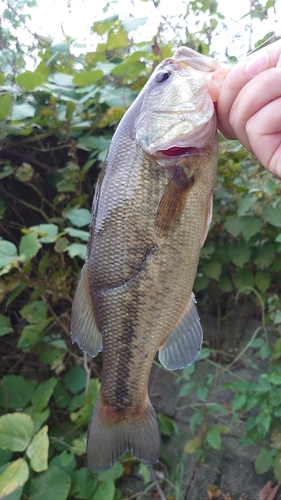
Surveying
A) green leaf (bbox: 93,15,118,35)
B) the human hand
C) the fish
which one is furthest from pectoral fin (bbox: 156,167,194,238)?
green leaf (bbox: 93,15,118,35)

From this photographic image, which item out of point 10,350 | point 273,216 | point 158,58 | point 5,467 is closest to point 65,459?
point 5,467

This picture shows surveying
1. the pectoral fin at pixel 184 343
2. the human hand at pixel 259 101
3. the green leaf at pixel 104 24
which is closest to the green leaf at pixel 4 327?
the pectoral fin at pixel 184 343

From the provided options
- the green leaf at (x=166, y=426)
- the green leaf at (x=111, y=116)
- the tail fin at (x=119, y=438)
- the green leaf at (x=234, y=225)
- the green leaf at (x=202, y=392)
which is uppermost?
the green leaf at (x=111, y=116)

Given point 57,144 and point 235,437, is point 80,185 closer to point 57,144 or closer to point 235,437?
point 57,144

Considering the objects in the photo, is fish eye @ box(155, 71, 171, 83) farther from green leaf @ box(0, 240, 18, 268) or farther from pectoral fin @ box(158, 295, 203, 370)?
green leaf @ box(0, 240, 18, 268)

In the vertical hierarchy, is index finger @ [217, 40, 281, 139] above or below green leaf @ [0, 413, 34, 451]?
above

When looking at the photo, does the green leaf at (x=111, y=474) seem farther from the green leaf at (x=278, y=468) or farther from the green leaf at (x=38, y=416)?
the green leaf at (x=278, y=468)

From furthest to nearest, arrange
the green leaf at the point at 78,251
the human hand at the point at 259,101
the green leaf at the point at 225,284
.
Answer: the green leaf at the point at 225,284, the green leaf at the point at 78,251, the human hand at the point at 259,101
